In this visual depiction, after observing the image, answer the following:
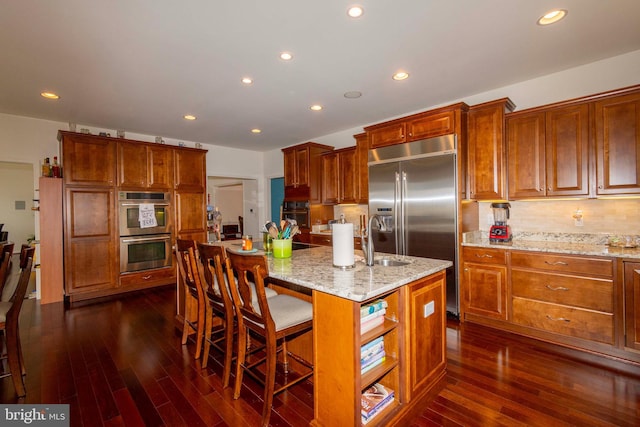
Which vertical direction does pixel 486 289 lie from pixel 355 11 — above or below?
below

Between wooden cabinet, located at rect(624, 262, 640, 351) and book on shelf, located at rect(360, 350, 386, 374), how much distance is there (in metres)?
2.17

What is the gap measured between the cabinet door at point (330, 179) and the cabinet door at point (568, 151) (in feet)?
9.54

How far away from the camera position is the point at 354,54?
2.66m

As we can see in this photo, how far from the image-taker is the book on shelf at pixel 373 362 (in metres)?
1.61

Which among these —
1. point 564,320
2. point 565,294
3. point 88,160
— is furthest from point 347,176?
point 88,160

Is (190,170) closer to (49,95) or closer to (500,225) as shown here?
(49,95)

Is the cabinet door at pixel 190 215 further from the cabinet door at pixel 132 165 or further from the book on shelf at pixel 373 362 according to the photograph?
the book on shelf at pixel 373 362

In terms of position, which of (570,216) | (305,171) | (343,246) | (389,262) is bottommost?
(389,262)

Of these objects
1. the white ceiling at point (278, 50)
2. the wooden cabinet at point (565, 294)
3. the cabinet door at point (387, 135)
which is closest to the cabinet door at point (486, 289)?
the wooden cabinet at point (565, 294)

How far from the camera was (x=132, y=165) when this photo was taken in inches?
181

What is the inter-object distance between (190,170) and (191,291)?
123 inches

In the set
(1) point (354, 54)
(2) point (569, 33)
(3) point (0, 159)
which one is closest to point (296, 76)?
(1) point (354, 54)

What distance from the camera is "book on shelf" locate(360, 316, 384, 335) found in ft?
Answer: 5.22

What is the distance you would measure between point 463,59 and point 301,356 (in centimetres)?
304
